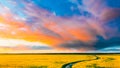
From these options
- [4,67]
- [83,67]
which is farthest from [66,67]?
[4,67]

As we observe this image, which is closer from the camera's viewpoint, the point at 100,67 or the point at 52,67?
the point at 52,67

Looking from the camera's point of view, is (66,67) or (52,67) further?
(66,67)

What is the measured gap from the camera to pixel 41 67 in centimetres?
2645

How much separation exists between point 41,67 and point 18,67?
2.05m

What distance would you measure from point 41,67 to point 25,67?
1403mm

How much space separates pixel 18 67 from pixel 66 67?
4.57 metres

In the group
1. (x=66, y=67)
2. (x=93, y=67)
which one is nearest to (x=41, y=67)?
(x=66, y=67)

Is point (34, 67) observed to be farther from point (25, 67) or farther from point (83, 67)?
point (83, 67)

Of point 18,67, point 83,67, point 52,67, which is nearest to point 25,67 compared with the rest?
point 18,67

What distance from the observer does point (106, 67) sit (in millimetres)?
27297

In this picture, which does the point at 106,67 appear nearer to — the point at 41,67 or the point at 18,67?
the point at 41,67

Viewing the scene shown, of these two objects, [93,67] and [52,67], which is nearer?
[52,67]

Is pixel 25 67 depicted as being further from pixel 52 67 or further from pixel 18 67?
pixel 52 67

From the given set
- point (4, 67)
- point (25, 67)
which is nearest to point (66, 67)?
point (25, 67)
